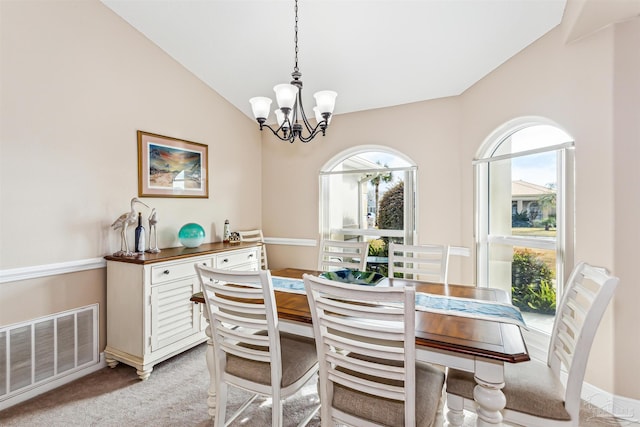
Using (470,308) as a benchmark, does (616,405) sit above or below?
below

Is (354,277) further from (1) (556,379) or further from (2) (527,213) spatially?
(2) (527,213)

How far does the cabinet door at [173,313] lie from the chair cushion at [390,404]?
70.7 inches

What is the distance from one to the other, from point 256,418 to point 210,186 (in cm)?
252

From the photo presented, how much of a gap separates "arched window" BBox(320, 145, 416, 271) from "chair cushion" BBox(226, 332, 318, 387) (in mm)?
2173

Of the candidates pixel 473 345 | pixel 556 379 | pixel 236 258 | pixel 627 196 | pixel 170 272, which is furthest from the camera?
pixel 236 258

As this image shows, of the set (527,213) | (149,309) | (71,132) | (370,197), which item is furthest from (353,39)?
(149,309)

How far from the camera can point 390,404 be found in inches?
53.3

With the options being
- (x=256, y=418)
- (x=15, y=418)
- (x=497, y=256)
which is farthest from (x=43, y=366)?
(x=497, y=256)

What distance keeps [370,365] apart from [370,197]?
2.76 meters

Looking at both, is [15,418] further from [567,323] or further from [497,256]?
[497,256]

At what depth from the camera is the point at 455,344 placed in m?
1.29

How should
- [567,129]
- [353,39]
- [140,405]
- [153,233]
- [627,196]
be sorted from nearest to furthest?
[627,196]
[140,405]
[567,129]
[353,39]
[153,233]

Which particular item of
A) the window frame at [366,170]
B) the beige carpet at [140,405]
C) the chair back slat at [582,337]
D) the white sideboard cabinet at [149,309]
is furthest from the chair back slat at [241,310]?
the window frame at [366,170]

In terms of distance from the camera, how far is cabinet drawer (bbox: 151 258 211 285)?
2547 millimetres
